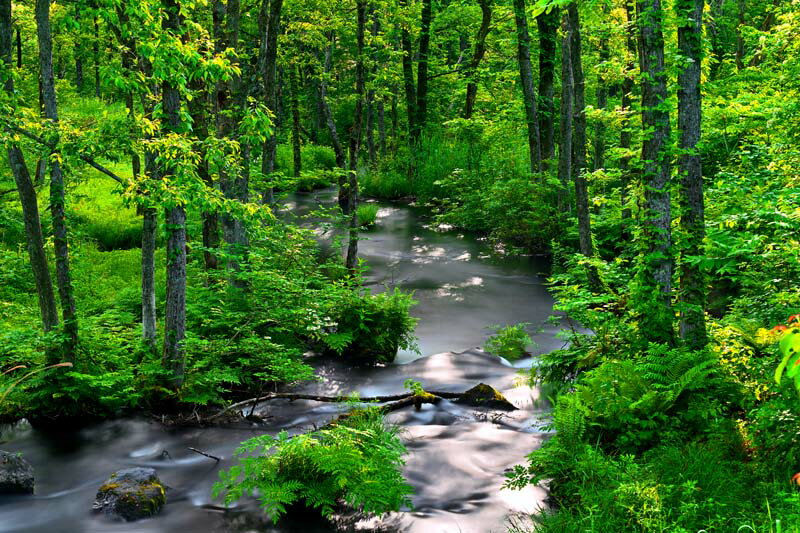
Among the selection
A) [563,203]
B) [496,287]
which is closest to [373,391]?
[496,287]

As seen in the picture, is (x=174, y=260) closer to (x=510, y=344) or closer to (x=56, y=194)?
(x=56, y=194)

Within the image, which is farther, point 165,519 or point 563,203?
point 563,203

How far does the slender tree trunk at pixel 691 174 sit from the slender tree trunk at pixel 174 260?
618 cm

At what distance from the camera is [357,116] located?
15742 mm

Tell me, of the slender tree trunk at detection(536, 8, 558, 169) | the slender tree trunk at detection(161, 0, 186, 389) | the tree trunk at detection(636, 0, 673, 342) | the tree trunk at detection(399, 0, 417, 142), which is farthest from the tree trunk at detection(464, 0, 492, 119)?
the slender tree trunk at detection(161, 0, 186, 389)

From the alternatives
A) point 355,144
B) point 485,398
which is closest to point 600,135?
point 355,144

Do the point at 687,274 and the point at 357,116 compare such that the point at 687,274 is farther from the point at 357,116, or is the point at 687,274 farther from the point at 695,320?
the point at 357,116

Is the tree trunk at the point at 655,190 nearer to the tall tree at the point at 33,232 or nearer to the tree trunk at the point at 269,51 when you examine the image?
the tree trunk at the point at 269,51

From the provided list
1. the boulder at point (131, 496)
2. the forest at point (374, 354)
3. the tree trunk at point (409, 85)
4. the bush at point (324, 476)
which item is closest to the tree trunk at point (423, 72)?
the tree trunk at point (409, 85)

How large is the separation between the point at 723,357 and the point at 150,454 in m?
7.26

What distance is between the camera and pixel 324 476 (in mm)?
6477

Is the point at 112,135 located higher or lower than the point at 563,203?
higher

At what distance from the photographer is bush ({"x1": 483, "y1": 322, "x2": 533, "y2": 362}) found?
38.9 ft

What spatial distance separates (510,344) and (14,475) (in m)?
8.45
